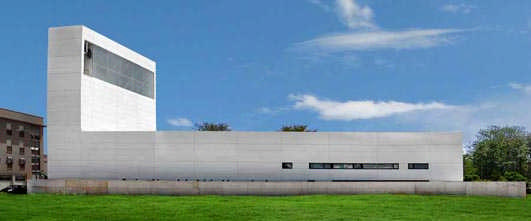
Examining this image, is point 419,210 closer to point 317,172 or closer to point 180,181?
point 317,172

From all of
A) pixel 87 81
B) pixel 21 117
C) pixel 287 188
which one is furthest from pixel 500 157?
pixel 21 117

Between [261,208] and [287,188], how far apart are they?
9.52 m

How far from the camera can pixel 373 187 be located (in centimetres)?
4169

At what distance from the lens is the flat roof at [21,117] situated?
8962 centimetres

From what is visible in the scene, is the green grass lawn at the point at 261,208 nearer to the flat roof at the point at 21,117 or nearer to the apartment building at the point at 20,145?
the apartment building at the point at 20,145

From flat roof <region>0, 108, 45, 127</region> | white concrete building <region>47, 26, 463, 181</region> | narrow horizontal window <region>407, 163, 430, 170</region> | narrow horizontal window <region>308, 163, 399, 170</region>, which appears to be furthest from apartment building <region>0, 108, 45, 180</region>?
narrow horizontal window <region>407, 163, 430, 170</region>

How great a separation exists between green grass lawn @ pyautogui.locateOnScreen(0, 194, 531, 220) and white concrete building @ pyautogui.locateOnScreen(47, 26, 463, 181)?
4.97m

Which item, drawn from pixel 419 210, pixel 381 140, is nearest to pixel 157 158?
pixel 381 140

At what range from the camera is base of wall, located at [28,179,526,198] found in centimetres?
4153

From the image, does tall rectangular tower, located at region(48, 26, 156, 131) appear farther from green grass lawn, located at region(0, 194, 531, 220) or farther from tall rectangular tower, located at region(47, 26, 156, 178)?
green grass lawn, located at region(0, 194, 531, 220)

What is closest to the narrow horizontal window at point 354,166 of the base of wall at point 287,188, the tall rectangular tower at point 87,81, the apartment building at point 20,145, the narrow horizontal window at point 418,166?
the narrow horizontal window at point 418,166

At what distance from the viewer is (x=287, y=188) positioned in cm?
4150

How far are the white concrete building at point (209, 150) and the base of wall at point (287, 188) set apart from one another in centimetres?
287

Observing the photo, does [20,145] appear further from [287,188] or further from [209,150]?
[287,188]
